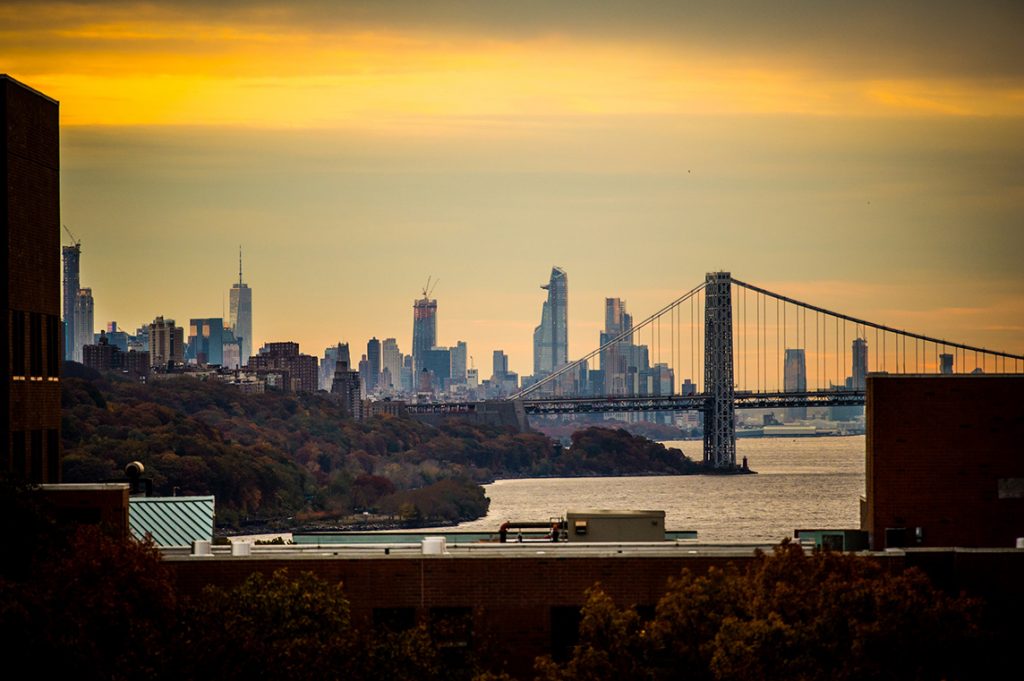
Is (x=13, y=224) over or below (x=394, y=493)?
over

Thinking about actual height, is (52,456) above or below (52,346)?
below

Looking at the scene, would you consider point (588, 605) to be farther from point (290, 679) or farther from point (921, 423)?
point (921, 423)

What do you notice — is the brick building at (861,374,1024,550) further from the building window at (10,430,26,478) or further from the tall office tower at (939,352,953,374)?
the tall office tower at (939,352,953,374)

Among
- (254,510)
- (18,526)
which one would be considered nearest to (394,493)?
(254,510)

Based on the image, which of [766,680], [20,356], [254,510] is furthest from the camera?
[254,510]

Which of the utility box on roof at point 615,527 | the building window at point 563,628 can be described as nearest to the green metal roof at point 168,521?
the utility box on roof at point 615,527

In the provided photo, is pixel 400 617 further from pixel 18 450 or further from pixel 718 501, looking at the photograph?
pixel 718 501

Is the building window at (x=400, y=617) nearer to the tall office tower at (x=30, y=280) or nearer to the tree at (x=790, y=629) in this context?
the tree at (x=790, y=629)

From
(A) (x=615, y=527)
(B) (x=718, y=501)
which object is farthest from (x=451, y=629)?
(B) (x=718, y=501)
